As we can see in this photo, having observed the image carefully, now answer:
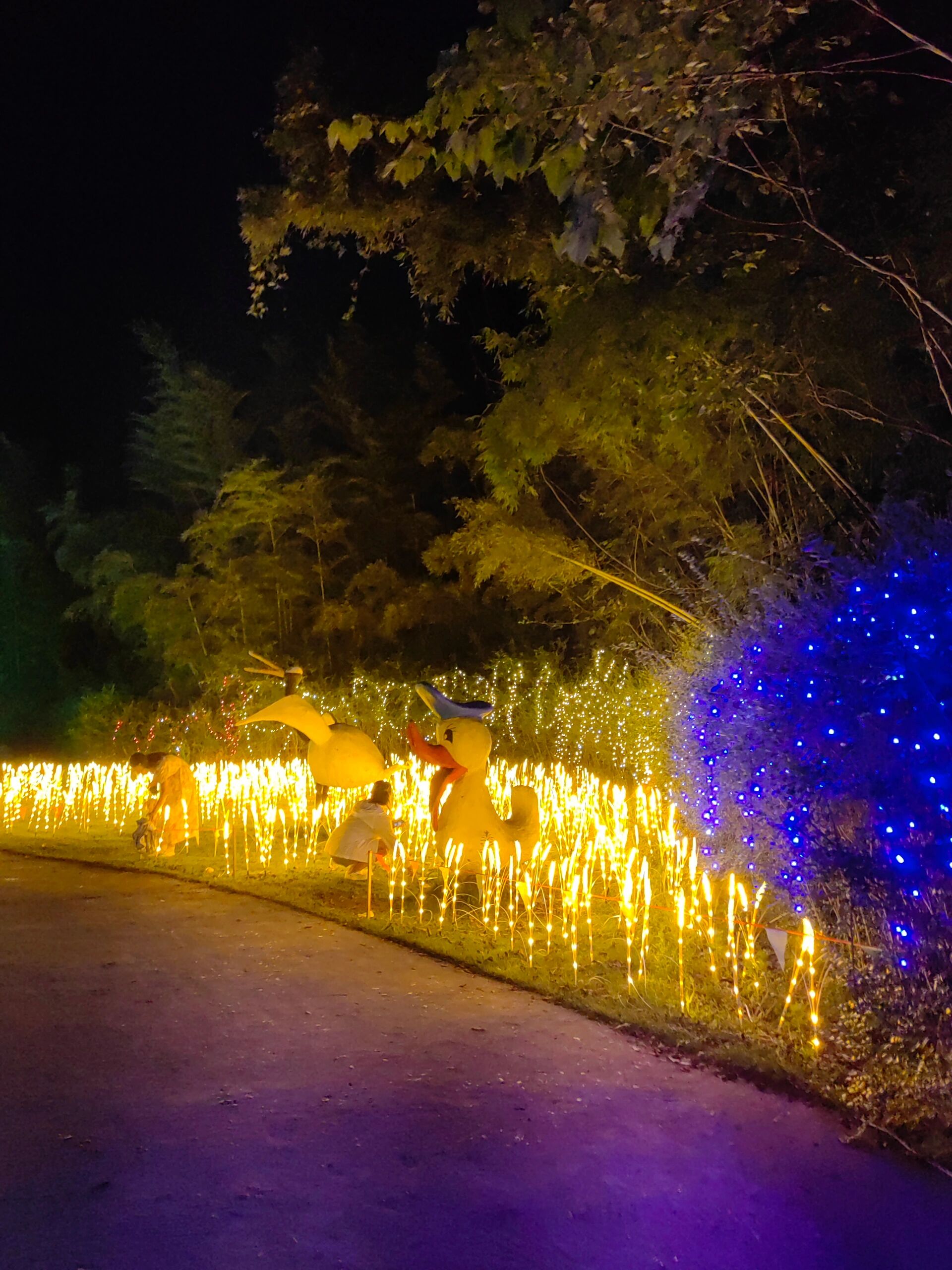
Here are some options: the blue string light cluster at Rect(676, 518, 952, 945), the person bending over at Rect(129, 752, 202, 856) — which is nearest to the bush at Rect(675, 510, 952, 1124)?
the blue string light cluster at Rect(676, 518, 952, 945)

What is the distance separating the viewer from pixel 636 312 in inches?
369

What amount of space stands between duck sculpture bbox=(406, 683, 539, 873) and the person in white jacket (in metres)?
0.58

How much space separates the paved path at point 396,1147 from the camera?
10.7 feet

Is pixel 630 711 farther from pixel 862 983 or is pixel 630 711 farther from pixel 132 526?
pixel 132 526

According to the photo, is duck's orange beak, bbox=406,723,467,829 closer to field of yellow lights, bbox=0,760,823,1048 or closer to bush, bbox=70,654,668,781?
field of yellow lights, bbox=0,760,823,1048

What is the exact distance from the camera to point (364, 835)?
356 inches

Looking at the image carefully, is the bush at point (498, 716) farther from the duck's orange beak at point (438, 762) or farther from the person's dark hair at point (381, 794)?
the person's dark hair at point (381, 794)

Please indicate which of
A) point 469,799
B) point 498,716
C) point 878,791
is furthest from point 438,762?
point 498,716

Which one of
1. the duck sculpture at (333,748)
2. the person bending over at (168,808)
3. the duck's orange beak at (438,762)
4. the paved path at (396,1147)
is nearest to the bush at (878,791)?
the paved path at (396,1147)

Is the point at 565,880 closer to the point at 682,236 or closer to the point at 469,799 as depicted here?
the point at 469,799

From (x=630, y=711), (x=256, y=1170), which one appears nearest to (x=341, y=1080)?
(x=256, y=1170)

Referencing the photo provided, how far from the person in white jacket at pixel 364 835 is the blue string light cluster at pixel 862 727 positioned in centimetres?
338

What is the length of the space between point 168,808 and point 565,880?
15.6 feet

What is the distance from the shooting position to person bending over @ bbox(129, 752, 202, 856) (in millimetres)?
11055
